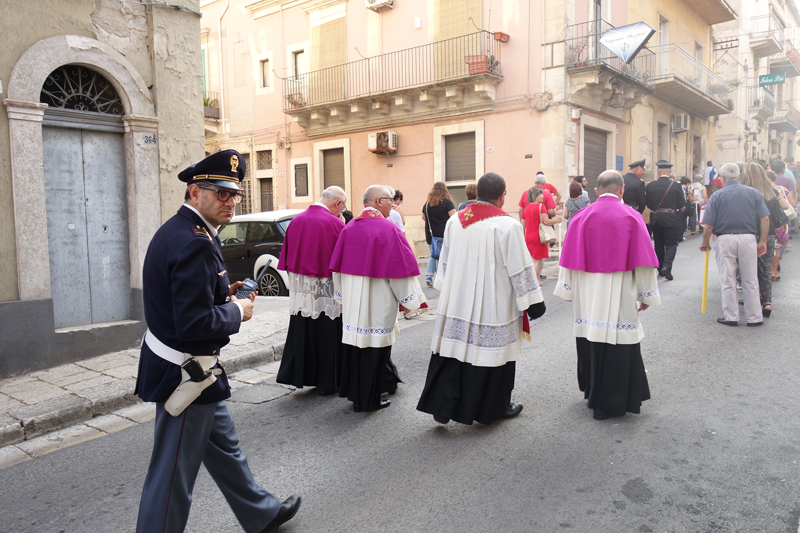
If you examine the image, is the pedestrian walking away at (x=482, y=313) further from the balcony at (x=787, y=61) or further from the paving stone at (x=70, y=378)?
the balcony at (x=787, y=61)

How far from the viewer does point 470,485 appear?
3314 mm

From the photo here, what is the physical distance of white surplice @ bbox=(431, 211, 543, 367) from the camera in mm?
4016

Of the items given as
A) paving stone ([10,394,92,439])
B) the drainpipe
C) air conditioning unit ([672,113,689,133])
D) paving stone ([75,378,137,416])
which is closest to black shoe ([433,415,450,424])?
paving stone ([75,378,137,416])

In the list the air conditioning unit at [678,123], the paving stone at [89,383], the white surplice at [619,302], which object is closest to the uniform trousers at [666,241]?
the white surplice at [619,302]

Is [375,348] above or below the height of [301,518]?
above

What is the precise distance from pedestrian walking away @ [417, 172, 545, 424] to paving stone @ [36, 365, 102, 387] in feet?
11.5

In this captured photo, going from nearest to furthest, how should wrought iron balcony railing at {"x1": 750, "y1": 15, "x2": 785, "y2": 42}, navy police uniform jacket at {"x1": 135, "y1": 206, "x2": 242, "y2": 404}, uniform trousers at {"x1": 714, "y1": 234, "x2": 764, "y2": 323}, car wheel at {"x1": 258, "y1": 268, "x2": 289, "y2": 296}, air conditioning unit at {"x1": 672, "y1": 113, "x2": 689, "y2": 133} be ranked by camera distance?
navy police uniform jacket at {"x1": 135, "y1": 206, "x2": 242, "y2": 404}
uniform trousers at {"x1": 714, "y1": 234, "x2": 764, "y2": 323}
car wheel at {"x1": 258, "y1": 268, "x2": 289, "y2": 296}
air conditioning unit at {"x1": 672, "y1": 113, "x2": 689, "y2": 133}
wrought iron balcony railing at {"x1": 750, "y1": 15, "x2": 785, "y2": 42}

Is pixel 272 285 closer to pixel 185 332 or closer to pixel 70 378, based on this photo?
pixel 70 378

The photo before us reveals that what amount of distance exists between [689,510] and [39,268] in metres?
6.17

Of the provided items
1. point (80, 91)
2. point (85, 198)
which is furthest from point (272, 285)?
point (80, 91)

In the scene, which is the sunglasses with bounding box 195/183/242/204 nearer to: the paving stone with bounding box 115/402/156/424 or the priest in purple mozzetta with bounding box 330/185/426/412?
the priest in purple mozzetta with bounding box 330/185/426/412

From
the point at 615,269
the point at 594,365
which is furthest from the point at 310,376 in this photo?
the point at 615,269

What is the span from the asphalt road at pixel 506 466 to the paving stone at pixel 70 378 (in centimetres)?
140

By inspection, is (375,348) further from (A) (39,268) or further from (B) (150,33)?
(B) (150,33)
